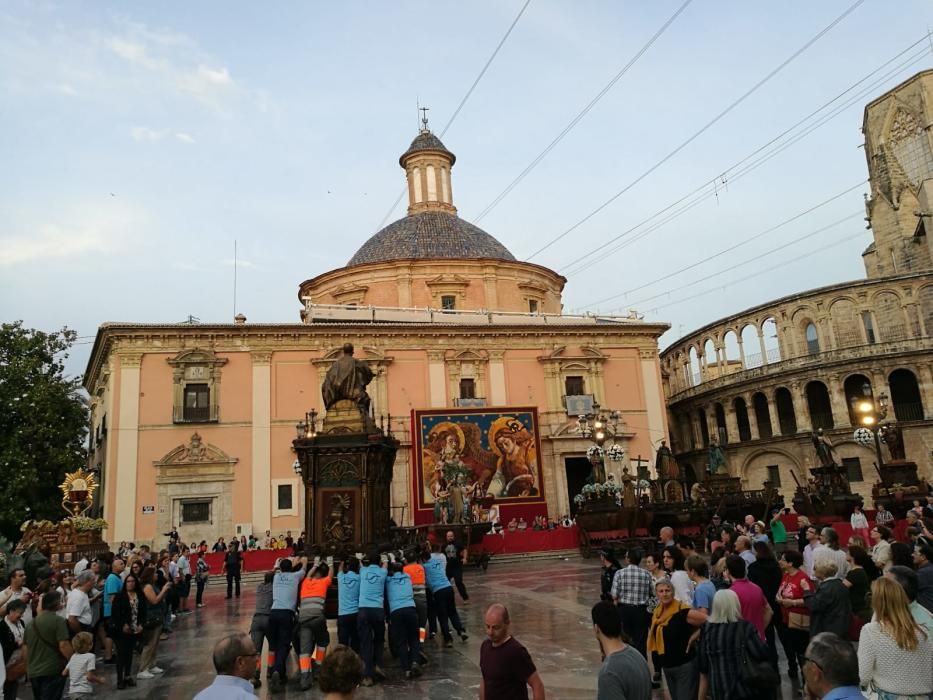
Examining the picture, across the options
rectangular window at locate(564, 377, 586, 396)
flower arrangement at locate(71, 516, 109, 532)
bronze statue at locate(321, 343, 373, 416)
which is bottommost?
flower arrangement at locate(71, 516, 109, 532)

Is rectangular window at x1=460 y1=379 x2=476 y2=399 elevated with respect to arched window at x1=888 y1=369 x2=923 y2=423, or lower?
elevated

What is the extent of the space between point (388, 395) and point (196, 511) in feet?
31.1

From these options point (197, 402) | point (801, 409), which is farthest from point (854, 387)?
point (197, 402)

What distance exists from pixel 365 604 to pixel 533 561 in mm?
15284

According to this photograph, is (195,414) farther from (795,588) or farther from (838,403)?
(838,403)

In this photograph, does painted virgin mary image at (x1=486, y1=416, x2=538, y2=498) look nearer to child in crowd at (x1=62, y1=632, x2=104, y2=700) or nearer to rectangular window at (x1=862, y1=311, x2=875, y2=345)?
rectangular window at (x1=862, y1=311, x2=875, y2=345)

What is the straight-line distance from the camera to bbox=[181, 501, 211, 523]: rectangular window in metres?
30.6

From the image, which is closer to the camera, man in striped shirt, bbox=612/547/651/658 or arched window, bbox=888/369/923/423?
man in striped shirt, bbox=612/547/651/658

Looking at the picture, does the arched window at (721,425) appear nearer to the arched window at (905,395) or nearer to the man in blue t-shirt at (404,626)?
the arched window at (905,395)

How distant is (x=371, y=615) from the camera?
8312mm

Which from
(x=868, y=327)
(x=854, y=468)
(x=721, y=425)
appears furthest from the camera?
(x=721, y=425)

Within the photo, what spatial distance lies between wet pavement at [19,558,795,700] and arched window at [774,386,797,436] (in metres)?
28.5

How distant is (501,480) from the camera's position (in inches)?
1293

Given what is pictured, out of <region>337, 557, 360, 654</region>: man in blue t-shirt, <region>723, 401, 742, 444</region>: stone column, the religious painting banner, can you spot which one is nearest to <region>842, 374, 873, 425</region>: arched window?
<region>723, 401, 742, 444</region>: stone column
